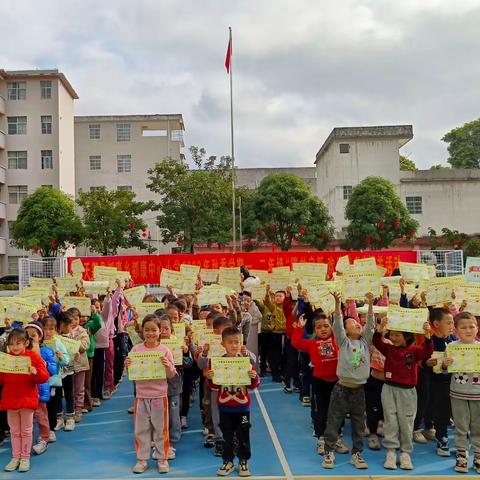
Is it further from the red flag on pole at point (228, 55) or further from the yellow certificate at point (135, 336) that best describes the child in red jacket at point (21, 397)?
the red flag on pole at point (228, 55)

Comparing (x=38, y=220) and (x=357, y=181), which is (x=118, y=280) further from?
(x=357, y=181)

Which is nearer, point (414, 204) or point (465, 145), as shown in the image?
point (414, 204)

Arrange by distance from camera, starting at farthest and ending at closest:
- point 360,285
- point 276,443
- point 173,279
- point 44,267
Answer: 1. point 44,267
2. point 173,279
3. point 360,285
4. point 276,443

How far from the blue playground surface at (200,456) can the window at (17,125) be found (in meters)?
34.1

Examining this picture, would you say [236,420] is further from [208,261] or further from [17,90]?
[17,90]

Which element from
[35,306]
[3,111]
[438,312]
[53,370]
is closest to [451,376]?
[438,312]

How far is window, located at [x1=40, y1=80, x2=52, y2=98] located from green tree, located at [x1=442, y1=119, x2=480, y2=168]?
3094 centimetres

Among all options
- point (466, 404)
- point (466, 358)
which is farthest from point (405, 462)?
point (466, 358)

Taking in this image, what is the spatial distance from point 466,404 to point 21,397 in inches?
153

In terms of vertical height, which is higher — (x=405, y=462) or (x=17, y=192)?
(x=17, y=192)

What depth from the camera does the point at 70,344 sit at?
251 inches

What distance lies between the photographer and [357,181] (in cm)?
3703

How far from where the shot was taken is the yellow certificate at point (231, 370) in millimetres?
5246

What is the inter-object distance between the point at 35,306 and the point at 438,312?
415 cm
